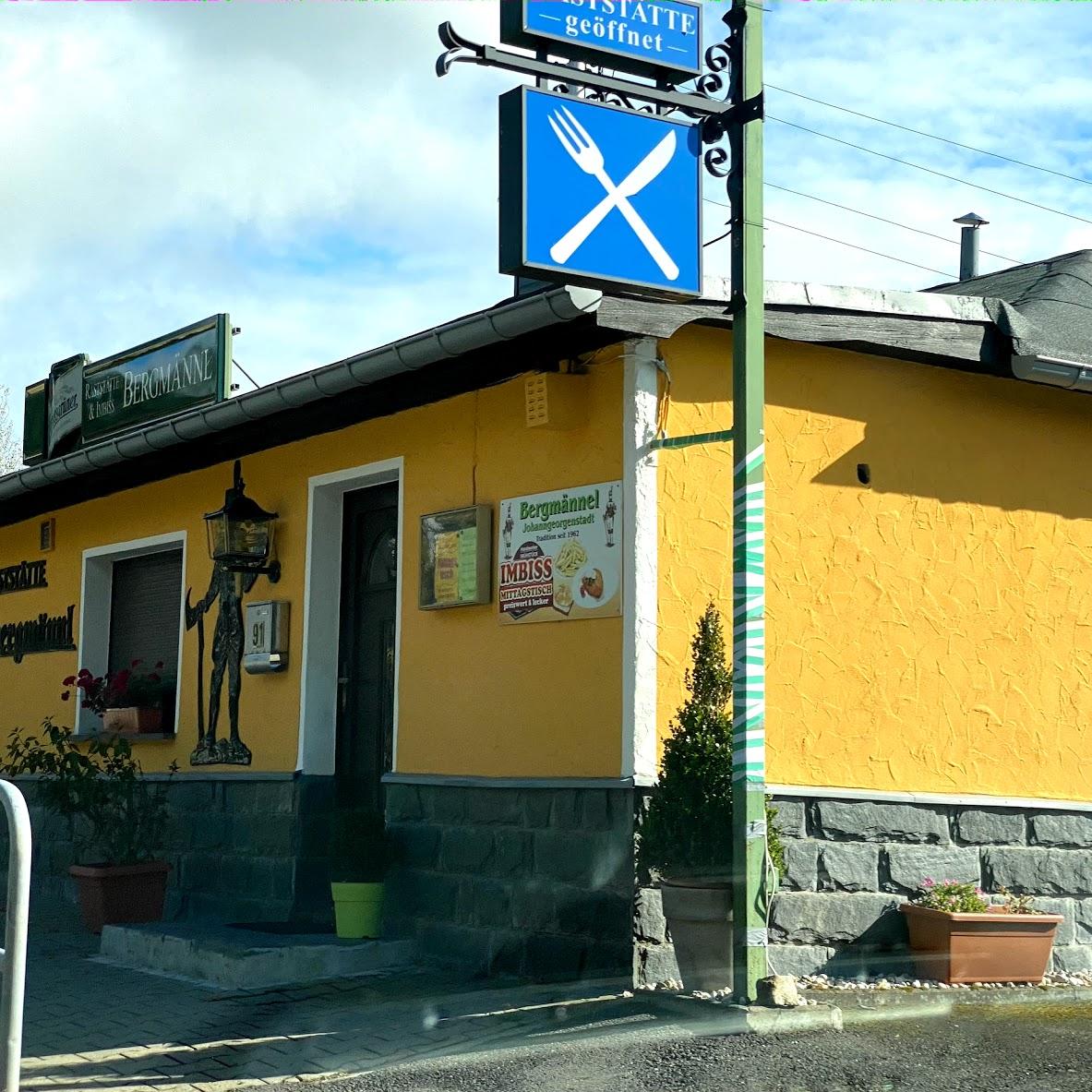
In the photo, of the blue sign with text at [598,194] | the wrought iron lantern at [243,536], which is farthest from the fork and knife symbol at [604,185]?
the wrought iron lantern at [243,536]

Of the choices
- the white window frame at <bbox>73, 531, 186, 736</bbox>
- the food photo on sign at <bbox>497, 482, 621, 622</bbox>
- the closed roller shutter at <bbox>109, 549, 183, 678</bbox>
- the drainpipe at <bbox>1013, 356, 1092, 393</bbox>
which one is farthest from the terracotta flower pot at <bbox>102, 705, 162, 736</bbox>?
the drainpipe at <bbox>1013, 356, 1092, 393</bbox>

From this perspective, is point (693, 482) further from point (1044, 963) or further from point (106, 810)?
point (106, 810)

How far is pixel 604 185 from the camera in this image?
6.18 m

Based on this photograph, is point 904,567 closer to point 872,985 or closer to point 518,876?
point 872,985

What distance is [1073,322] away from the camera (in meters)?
8.57

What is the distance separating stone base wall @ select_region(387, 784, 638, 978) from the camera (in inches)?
274

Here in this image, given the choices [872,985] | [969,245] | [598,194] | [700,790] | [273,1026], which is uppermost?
[969,245]

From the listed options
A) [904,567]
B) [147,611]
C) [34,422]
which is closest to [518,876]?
[904,567]

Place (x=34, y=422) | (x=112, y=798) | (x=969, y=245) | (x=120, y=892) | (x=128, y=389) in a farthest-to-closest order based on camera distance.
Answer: (x=969, y=245) < (x=34, y=422) < (x=128, y=389) < (x=112, y=798) < (x=120, y=892)

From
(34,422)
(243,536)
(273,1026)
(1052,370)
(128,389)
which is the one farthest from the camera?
(34,422)

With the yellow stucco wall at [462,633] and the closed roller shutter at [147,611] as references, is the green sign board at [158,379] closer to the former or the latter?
the yellow stucco wall at [462,633]

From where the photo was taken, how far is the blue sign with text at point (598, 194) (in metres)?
6.04

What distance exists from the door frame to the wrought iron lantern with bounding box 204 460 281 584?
1.32 feet

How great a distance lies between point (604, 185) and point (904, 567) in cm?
273
